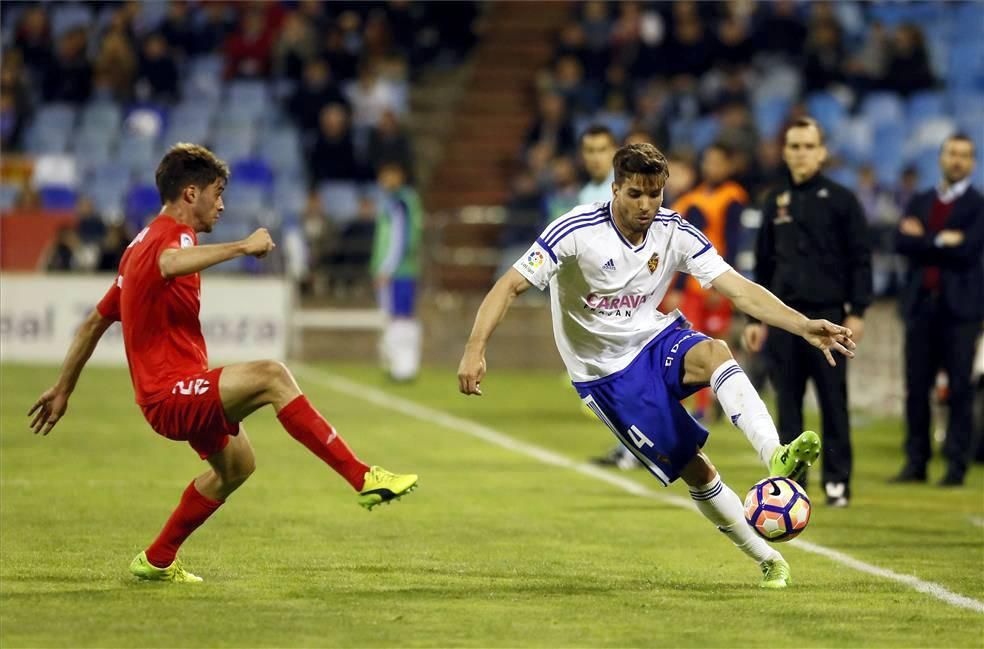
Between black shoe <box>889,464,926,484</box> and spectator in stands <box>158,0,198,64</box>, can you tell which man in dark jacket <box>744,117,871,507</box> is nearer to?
black shoe <box>889,464,926,484</box>

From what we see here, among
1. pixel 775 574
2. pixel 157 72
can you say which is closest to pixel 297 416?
pixel 775 574

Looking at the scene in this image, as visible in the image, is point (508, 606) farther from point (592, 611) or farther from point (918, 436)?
point (918, 436)

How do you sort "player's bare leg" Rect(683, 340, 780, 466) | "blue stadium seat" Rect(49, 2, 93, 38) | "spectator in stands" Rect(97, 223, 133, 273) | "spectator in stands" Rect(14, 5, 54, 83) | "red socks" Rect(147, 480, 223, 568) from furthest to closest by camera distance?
"blue stadium seat" Rect(49, 2, 93, 38)
"spectator in stands" Rect(14, 5, 54, 83)
"spectator in stands" Rect(97, 223, 133, 273)
"red socks" Rect(147, 480, 223, 568)
"player's bare leg" Rect(683, 340, 780, 466)

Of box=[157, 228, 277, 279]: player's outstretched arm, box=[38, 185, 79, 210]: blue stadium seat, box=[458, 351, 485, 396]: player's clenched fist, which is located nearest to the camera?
box=[157, 228, 277, 279]: player's outstretched arm

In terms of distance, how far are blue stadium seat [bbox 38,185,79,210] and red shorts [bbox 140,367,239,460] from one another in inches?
682

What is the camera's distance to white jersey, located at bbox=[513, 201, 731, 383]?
25.7ft

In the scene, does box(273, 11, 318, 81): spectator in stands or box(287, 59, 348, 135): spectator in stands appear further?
box(273, 11, 318, 81): spectator in stands

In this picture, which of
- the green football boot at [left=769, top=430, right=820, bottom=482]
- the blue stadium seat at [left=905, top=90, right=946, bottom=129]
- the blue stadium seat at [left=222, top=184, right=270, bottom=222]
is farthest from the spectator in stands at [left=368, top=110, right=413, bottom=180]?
the green football boot at [left=769, top=430, right=820, bottom=482]

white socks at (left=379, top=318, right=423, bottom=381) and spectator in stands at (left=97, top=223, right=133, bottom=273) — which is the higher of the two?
spectator in stands at (left=97, top=223, right=133, bottom=273)

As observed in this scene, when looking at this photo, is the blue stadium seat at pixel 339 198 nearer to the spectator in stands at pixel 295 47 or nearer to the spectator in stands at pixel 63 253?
the spectator in stands at pixel 295 47

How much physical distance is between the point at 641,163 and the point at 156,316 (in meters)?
2.09

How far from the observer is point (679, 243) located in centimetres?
791

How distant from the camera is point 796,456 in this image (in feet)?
23.3

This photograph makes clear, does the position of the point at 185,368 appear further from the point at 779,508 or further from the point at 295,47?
the point at 295,47
